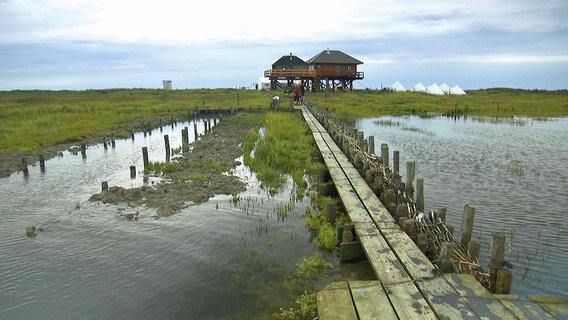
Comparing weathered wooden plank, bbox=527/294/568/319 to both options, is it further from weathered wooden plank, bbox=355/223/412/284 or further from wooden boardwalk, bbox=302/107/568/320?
weathered wooden plank, bbox=355/223/412/284

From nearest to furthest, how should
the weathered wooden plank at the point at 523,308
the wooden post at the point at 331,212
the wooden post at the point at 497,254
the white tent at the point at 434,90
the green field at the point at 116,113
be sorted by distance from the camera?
1. the weathered wooden plank at the point at 523,308
2. the wooden post at the point at 497,254
3. the wooden post at the point at 331,212
4. the green field at the point at 116,113
5. the white tent at the point at 434,90

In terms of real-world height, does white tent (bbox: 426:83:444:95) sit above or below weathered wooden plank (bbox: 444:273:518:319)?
above

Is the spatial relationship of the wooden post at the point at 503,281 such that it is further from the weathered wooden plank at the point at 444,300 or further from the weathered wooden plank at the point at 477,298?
the weathered wooden plank at the point at 444,300

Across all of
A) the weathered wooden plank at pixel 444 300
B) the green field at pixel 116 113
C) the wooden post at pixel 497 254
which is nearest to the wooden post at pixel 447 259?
the weathered wooden plank at pixel 444 300

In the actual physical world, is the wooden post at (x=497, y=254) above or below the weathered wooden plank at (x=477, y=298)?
above

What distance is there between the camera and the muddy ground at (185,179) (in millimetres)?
12930

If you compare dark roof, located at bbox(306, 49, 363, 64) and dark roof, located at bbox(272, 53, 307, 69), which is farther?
dark roof, located at bbox(272, 53, 307, 69)

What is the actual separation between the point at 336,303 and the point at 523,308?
2.50 meters

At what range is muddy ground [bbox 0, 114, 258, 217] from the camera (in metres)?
12.9

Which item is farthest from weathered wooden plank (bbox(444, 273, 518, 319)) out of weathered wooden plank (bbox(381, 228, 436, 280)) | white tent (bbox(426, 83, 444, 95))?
white tent (bbox(426, 83, 444, 95))

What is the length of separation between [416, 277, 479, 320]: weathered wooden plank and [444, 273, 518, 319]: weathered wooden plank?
0.08 m

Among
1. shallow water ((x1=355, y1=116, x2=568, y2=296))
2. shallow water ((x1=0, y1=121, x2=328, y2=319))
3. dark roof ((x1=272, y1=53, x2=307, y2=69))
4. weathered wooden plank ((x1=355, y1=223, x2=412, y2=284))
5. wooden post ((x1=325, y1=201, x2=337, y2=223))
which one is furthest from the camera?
dark roof ((x1=272, y1=53, x2=307, y2=69))

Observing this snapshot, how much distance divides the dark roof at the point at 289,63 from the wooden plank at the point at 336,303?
6654cm

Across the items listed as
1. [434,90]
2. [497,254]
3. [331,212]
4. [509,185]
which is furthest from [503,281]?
[434,90]
